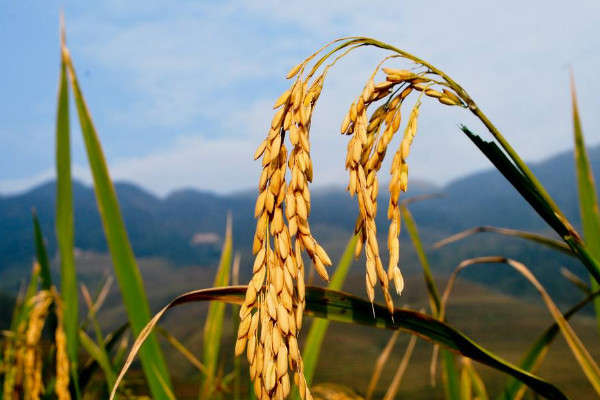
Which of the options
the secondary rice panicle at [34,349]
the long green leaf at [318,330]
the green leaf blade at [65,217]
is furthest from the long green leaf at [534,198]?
the secondary rice panicle at [34,349]

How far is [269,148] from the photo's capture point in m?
0.56

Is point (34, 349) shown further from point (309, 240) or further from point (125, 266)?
point (309, 240)

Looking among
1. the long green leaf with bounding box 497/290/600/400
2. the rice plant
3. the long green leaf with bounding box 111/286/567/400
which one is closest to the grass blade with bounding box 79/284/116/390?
the rice plant

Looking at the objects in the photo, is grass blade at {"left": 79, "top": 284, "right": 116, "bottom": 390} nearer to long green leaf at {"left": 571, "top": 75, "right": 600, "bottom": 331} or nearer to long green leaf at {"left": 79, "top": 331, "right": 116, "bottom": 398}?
long green leaf at {"left": 79, "top": 331, "right": 116, "bottom": 398}

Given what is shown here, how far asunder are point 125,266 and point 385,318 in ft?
1.34

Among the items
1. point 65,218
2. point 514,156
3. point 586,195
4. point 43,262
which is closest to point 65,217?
point 65,218

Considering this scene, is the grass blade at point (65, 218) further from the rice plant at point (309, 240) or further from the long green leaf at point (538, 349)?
the long green leaf at point (538, 349)

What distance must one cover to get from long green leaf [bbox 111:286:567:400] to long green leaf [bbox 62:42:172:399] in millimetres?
189

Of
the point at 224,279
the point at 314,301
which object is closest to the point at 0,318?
the point at 224,279

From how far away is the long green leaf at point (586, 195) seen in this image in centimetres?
91

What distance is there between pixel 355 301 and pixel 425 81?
281 millimetres

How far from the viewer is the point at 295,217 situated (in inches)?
21.6

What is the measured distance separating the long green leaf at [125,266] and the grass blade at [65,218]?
0.19 m

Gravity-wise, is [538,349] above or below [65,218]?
below
